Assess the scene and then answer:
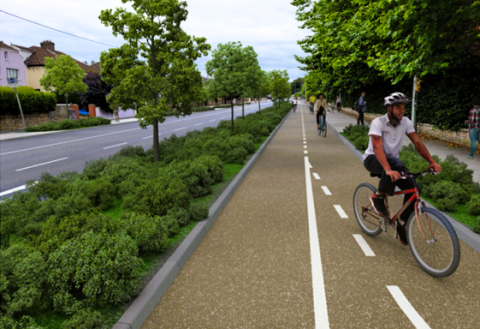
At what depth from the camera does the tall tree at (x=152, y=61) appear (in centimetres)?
895

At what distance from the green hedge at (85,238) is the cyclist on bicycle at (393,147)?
2.81 meters

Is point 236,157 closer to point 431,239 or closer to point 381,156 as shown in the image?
point 381,156

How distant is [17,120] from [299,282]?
30.9 meters

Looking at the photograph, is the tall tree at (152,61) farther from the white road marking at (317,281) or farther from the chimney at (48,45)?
the chimney at (48,45)

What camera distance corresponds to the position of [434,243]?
12.6ft

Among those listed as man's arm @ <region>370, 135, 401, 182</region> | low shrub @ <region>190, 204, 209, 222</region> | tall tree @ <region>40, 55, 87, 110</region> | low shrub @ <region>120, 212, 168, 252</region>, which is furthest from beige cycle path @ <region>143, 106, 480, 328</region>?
tall tree @ <region>40, 55, 87, 110</region>

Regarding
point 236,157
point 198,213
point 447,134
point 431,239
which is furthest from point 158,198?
point 447,134

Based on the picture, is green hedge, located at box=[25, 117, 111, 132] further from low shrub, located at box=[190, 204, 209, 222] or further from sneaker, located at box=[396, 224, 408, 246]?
sneaker, located at box=[396, 224, 408, 246]

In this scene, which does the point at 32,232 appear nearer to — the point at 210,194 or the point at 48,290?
the point at 48,290

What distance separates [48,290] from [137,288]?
2.54 ft

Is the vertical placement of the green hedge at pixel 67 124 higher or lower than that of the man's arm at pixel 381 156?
lower

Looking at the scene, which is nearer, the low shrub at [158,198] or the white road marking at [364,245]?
the white road marking at [364,245]

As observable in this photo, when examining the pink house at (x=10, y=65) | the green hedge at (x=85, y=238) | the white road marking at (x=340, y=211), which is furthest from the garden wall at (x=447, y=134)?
the pink house at (x=10, y=65)

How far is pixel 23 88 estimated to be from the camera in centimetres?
2964
